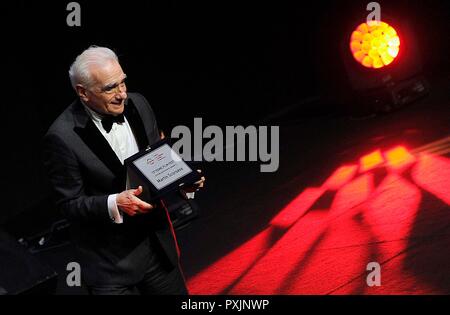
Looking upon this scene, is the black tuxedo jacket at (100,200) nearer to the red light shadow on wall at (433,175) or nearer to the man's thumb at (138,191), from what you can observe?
the man's thumb at (138,191)

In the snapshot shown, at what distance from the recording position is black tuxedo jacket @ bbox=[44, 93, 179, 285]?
2.07m

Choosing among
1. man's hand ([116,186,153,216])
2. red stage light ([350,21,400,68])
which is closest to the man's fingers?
man's hand ([116,186,153,216])

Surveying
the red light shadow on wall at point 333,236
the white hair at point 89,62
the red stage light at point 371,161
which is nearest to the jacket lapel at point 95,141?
the white hair at point 89,62

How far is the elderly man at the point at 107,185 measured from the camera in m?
2.04

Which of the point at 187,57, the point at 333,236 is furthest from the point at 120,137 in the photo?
the point at 187,57

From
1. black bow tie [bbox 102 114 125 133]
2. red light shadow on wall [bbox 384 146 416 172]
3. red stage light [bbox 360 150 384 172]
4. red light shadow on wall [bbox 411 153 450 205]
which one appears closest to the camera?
black bow tie [bbox 102 114 125 133]

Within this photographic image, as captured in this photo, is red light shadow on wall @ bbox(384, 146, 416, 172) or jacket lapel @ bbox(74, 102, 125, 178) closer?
jacket lapel @ bbox(74, 102, 125, 178)

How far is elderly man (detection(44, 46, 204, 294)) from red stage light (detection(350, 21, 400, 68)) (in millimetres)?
2293

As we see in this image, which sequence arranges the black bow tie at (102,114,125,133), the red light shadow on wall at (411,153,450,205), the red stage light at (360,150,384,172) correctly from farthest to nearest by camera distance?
the red stage light at (360,150,384,172), the red light shadow on wall at (411,153,450,205), the black bow tie at (102,114,125,133)

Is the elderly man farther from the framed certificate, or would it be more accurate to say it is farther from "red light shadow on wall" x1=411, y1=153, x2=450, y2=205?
"red light shadow on wall" x1=411, y1=153, x2=450, y2=205

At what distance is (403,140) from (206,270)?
4.51ft

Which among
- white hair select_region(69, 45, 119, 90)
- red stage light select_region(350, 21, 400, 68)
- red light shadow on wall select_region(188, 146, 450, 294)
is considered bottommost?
red light shadow on wall select_region(188, 146, 450, 294)

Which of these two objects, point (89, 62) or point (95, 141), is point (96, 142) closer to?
point (95, 141)
